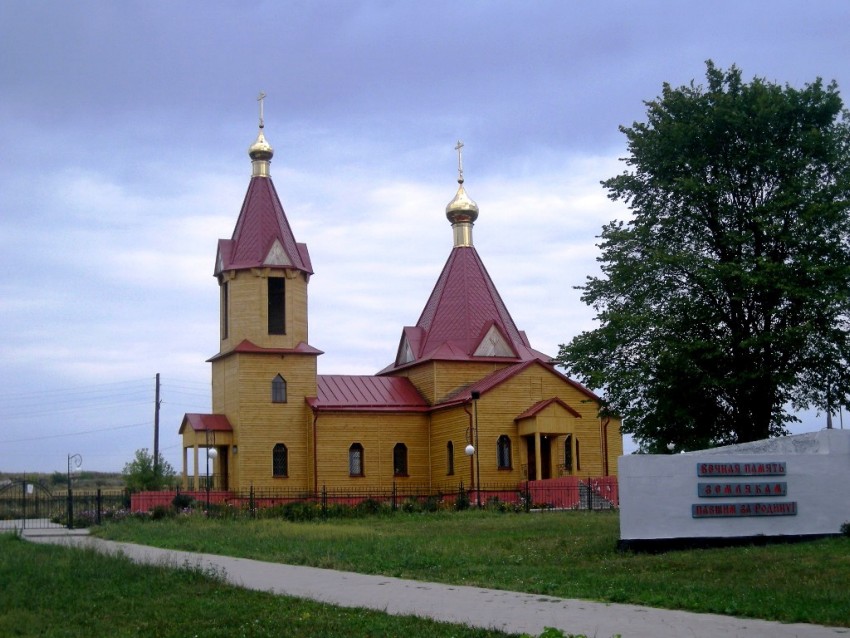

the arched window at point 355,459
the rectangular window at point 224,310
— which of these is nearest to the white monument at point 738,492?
the arched window at point 355,459

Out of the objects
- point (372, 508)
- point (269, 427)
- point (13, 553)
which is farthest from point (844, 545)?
point (269, 427)

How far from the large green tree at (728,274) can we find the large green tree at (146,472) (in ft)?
84.1

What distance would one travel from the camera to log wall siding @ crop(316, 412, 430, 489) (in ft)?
132

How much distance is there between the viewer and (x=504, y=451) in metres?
39.6

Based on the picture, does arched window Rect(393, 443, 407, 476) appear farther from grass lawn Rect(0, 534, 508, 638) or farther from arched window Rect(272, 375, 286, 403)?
grass lawn Rect(0, 534, 508, 638)

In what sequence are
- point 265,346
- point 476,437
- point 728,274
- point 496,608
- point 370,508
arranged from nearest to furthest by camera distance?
point 496,608
point 728,274
point 370,508
point 476,437
point 265,346

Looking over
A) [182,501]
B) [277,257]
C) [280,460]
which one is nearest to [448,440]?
[280,460]

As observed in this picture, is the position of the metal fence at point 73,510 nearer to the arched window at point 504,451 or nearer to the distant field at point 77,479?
the arched window at point 504,451

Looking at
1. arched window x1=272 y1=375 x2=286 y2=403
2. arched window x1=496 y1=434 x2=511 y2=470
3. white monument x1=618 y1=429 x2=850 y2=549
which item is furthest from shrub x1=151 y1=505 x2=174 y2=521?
white monument x1=618 y1=429 x2=850 y2=549

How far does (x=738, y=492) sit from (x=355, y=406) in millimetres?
23837

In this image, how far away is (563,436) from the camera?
39875 mm

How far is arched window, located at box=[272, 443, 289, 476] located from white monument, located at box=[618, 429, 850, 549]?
23457mm

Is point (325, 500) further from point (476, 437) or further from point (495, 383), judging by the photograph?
point (495, 383)

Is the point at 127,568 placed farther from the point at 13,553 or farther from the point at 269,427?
the point at 269,427
